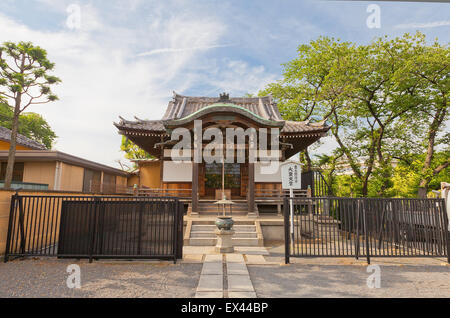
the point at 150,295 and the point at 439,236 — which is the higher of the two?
the point at 439,236

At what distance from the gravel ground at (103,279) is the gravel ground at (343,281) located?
1.50 m

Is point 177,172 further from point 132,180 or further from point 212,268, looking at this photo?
point 132,180

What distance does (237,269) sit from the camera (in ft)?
18.0

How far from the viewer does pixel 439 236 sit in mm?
6102

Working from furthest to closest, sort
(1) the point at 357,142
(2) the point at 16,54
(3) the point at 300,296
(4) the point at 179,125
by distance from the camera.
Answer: (1) the point at 357,142 → (4) the point at 179,125 → (2) the point at 16,54 → (3) the point at 300,296

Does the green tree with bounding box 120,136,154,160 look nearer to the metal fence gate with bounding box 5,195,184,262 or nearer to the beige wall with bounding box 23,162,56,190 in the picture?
the beige wall with bounding box 23,162,56,190

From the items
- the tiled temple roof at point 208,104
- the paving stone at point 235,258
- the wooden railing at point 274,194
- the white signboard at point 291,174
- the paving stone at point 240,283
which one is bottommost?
the paving stone at point 235,258

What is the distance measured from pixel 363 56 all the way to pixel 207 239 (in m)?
14.9

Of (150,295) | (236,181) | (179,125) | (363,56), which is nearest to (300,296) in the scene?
(150,295)

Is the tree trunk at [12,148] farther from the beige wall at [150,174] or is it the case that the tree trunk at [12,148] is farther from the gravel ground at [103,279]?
the beige wall at [150,174]

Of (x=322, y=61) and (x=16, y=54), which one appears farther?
(x=322, y=61)

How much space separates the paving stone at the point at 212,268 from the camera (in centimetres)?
523

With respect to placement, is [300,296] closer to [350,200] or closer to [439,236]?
[350,200]

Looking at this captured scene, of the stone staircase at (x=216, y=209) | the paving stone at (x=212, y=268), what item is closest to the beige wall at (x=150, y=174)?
the stone staircase at (x=216, y=209)
